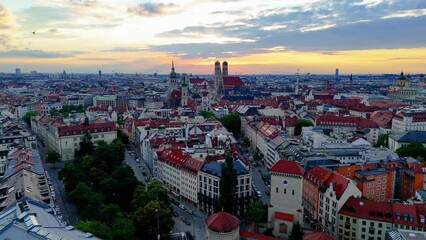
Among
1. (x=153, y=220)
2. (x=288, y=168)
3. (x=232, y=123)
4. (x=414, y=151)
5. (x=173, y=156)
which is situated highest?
(x=288, y=168)

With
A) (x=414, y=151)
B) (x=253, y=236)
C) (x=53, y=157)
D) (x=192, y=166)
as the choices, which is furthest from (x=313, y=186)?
(x=53, y=157)

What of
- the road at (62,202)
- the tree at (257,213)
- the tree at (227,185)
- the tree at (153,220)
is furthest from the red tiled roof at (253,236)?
the road at (62,202)

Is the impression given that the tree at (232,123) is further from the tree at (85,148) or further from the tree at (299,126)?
the tree at (85,148)

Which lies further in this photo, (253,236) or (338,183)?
(338,183)

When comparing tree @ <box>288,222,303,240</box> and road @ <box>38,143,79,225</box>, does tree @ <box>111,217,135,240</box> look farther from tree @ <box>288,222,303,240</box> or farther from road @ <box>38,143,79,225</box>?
tree @ <box>288,222,303,240</box>

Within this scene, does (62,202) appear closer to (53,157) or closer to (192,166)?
A: (192,166)
